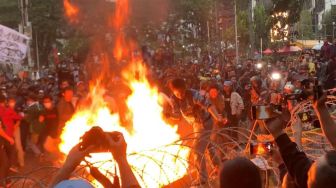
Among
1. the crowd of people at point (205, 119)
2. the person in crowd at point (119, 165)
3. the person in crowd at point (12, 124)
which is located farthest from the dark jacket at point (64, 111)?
the person in crowd at point (119, 165)

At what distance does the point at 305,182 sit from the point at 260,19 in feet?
157

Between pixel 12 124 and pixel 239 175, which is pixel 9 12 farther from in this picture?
pixel 239 175

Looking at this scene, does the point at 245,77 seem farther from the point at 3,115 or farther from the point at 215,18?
the point at 215,18

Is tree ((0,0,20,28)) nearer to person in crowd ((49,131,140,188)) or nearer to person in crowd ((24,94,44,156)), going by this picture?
person in crowd ((24,94,44,156))

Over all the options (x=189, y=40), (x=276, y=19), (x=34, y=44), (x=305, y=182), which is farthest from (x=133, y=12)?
(x=305, y=182)

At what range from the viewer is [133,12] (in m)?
27.6

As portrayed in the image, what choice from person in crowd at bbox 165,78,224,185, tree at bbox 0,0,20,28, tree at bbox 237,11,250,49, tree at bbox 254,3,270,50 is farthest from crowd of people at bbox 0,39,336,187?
tree at bbox 237,11,250,49

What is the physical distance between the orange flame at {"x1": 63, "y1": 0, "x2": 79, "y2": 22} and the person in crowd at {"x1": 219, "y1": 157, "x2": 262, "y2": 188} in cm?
2422

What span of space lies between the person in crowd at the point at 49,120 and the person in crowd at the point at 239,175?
11.2 m

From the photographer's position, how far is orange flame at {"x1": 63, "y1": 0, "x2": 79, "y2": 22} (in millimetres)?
27109

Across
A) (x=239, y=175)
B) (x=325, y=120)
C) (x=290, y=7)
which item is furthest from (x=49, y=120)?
(x=290, y=7)

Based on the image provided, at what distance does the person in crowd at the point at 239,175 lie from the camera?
3.15 meters

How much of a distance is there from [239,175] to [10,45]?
12.6 meters

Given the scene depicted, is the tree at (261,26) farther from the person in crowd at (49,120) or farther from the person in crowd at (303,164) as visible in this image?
the person in crowd at (303,164)
